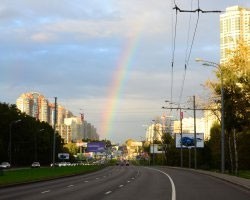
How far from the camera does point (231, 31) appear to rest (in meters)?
61.2

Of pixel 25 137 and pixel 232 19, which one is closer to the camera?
pixel 232 19

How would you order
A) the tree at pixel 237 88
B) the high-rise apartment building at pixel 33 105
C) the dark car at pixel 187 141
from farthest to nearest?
the high-rise apartment building at pixel 33 105, the dark car at pixel 187 141, the tree at pixel 237 88

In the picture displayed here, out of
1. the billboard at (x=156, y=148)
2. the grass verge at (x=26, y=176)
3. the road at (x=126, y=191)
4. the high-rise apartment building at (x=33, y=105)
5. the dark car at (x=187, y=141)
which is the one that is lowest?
the grass verge at (x=26, y=176)

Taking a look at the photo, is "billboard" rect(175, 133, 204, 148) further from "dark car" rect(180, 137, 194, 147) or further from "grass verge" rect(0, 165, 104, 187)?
"grass verge" rect(0, 165, 104, 187)

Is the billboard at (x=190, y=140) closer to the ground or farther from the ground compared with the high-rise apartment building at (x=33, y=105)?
closer to the ground

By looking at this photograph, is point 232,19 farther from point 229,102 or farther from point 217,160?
point 217,160

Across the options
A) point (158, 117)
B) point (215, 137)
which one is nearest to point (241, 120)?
point (215, 137)

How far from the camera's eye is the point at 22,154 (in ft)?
443

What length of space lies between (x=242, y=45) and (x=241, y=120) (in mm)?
7537

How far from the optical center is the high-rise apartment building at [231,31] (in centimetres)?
5556

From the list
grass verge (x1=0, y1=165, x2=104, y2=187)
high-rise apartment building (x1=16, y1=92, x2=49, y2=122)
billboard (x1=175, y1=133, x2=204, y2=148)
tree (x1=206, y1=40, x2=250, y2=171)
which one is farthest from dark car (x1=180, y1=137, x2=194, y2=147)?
high-rise apartment building (x1=16, y1=92, x2=49, y2=122)

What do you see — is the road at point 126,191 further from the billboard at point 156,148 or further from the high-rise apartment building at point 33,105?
the high-rise apartment building at point 33,105

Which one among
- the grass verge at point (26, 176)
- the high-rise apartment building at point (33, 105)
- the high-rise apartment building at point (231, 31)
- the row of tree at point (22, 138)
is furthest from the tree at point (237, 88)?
the high-rise apartment building at point (33, 105)

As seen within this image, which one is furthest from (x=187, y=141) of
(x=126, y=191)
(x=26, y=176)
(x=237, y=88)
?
(x=126, y=191)
